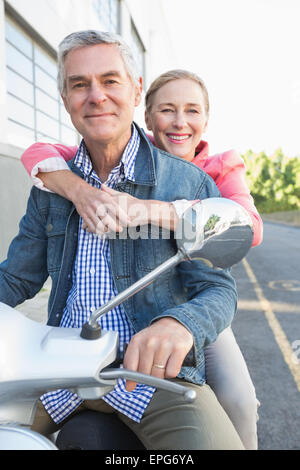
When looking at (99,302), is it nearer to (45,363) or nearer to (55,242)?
(55,242)

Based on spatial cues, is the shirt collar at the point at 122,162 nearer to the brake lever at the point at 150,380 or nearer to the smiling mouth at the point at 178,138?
the brake lever at the point at 150,380

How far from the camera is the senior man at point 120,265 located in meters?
1.02

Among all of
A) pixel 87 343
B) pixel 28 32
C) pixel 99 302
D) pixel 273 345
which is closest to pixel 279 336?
pixel 273 345

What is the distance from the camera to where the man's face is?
1.23 m

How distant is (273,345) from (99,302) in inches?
139

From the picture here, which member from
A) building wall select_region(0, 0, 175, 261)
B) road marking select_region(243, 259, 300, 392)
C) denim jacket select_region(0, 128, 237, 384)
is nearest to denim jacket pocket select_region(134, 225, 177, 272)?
denim jacket select_region(0, 128, 237, 384)

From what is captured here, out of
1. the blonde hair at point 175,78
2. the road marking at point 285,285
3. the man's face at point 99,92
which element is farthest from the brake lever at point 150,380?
the road marking at point 285,285

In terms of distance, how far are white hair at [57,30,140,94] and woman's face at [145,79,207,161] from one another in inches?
38.2

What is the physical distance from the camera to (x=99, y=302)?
4.03 feet

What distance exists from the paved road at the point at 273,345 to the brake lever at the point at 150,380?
2.19m

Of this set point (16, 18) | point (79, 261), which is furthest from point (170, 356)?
point (16, 18)

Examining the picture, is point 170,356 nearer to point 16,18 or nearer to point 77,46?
point 77,46
